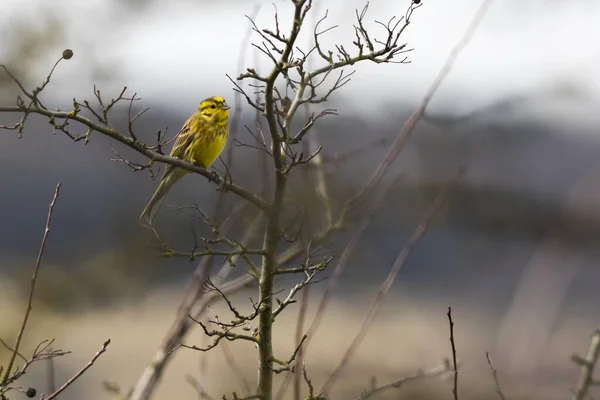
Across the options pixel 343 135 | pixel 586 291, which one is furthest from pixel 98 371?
pixel 586 291

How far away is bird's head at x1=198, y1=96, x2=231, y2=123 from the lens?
12.7ft

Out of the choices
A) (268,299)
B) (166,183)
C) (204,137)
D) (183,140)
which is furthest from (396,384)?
(183,140)

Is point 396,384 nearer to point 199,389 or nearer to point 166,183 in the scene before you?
point 199,389

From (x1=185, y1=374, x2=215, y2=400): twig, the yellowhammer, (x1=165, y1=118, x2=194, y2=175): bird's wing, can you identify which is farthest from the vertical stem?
(x1=165, y1=118, x2=194, y2=175): bird's wing

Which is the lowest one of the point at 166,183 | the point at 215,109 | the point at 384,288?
the point at 384,288

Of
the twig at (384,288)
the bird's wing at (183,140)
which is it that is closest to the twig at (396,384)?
the twig at (384,288)

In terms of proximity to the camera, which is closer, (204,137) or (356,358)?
(204,137)

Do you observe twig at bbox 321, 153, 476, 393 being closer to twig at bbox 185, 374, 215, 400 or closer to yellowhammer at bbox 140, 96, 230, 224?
twig at bbox 185, 374, 215, 400

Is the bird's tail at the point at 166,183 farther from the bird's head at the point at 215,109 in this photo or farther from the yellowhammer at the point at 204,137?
the bird's head at the point at 215,109

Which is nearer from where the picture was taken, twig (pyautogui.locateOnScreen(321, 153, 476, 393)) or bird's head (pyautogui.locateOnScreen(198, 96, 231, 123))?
twig (pyautogui.locateOnScreen(321, 153, 476, 393))

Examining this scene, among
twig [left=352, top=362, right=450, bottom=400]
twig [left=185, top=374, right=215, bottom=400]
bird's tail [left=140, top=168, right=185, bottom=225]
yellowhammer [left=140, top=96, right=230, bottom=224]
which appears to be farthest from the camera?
yellowhammer [left=140, top=96, right=230, bottom=224]

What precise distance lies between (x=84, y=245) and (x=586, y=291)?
5.73 meters

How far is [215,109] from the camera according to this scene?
3.95 m

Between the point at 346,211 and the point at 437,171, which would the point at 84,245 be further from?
the point at 346,211
